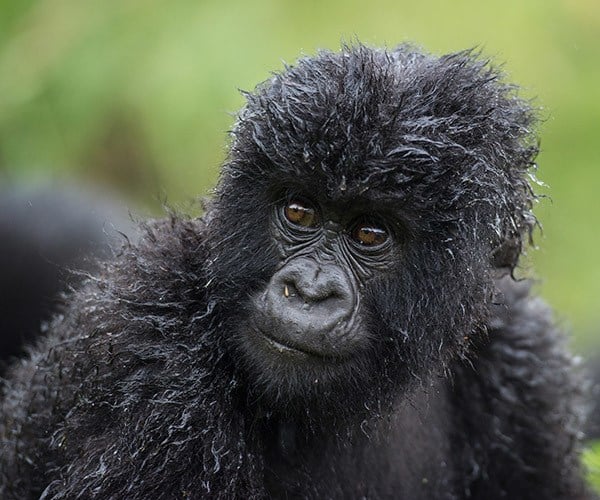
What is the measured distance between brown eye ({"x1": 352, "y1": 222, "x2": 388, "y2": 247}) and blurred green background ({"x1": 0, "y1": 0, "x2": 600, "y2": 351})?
15.3 ft

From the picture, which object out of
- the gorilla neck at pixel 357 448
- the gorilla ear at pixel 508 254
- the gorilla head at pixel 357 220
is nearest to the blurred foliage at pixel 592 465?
the gorilla neck at pixel 357 448

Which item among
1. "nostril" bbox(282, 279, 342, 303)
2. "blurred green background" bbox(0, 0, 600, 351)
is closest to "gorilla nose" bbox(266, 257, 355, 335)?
"nostril" bbox(282, 279, 342, 303)

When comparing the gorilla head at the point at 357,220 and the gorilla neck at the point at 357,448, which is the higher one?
the gorilla head at the point at 357,220

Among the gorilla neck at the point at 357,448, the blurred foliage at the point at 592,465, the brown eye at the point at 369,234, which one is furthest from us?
the blurred foliage at the point at 592,465

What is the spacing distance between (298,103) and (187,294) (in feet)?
2.77

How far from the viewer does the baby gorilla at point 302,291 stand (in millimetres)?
3461

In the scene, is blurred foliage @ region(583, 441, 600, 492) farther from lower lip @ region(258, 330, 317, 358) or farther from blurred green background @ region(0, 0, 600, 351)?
blurred green background @ region(0, 0, 600, 351)

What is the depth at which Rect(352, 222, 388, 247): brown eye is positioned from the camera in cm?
357

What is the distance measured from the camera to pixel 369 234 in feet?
11.7

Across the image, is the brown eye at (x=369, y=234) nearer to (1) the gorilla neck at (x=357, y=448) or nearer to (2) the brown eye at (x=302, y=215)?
(2) the brown eye at (x=302, y=215)

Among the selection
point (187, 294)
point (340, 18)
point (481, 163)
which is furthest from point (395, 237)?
point (340, 18)

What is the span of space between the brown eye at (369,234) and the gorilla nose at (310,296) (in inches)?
5.6

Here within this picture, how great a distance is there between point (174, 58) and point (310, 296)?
212 inches

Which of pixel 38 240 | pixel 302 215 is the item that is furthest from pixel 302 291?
pixel 38 240
